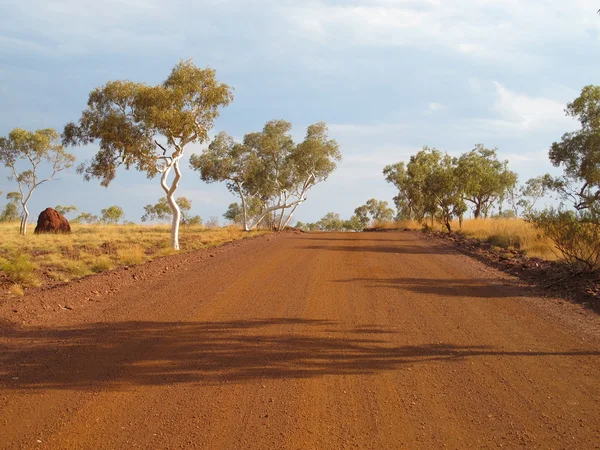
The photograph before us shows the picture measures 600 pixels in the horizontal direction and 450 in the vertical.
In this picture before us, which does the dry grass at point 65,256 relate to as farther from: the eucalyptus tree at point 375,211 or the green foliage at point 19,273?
the eucalyptus tree at point 375,211

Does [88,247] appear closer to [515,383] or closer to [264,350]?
[264,350]

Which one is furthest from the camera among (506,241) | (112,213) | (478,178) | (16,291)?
(112,213)

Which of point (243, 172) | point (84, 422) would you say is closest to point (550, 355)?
point (84, 422)

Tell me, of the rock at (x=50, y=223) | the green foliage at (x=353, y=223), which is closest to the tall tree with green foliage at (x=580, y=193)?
the rock at (x=50, y=223)

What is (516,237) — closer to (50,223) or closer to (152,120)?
(152,120)

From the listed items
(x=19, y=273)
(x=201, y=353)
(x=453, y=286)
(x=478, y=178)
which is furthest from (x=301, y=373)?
(x=478, y=178)

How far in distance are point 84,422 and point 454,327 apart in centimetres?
550

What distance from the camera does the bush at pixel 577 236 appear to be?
12367 mm

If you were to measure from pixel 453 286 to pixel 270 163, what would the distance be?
31869 mm

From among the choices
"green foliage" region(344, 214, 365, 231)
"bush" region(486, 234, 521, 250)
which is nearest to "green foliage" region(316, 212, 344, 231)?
"green foliage" region(344, 214, 365, 231)

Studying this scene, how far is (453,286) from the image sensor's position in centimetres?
1193

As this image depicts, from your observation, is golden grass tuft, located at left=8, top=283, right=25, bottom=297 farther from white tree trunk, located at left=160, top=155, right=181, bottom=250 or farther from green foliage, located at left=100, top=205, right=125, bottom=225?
green foliage, located at left=100, top=205, right=125, bottom=225

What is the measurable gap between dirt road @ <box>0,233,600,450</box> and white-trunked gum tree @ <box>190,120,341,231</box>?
1177 inches

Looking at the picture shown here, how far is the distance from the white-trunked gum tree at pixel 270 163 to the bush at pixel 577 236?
90.4 ft
